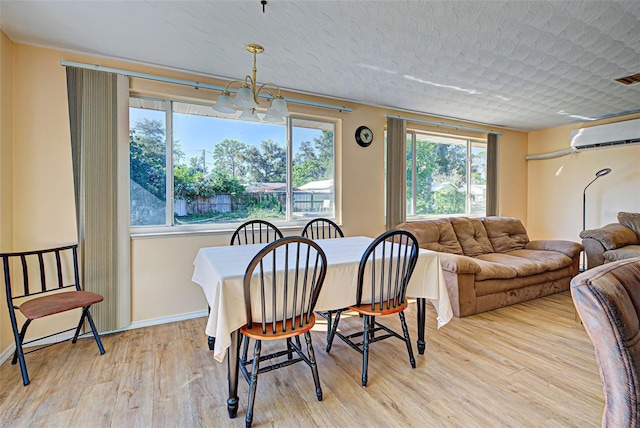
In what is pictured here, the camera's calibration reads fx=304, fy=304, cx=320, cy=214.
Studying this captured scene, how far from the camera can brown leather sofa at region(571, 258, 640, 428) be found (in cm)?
73

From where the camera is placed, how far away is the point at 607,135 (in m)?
4.75

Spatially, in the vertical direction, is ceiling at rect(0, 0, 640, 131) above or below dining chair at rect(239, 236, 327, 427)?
above

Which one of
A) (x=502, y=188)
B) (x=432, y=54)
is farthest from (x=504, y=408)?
(x=502, y=188)

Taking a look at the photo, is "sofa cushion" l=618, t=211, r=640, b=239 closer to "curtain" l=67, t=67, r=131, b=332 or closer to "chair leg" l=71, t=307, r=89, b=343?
"curtain" l=67, t=67, r=131, b=332

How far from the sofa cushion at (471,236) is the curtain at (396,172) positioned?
0.75m

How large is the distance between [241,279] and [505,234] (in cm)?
438

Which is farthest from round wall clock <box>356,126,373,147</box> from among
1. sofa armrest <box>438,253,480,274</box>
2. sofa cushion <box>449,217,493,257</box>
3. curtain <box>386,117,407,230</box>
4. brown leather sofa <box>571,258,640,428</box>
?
brown leather sofa <box>571,258,640,428</box>

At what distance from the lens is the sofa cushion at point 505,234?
4.46m

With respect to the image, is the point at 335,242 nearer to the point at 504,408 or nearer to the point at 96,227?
the point at 504,408

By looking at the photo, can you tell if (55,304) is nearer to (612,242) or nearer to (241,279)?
(241,279)

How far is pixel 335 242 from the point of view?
9.20 ft

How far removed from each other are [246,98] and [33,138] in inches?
79.2

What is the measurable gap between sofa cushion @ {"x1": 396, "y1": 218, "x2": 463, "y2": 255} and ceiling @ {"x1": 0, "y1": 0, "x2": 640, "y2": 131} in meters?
1.66

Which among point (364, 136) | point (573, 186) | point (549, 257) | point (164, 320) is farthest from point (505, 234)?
point (164, 320)
